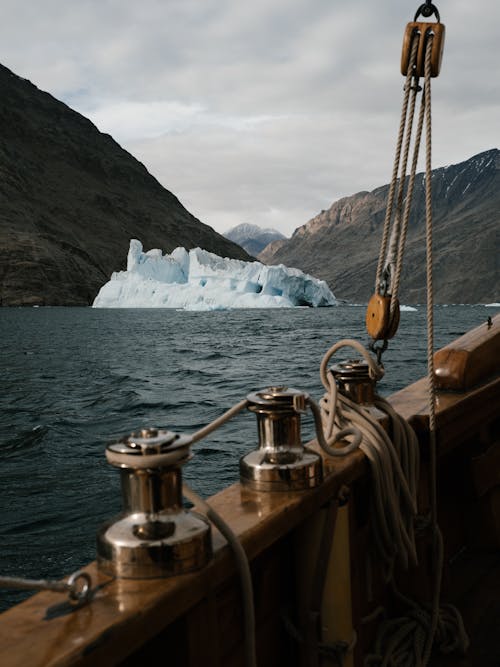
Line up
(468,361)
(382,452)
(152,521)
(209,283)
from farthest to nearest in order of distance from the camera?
(209,283), (468,361), (382,452), (152,521)

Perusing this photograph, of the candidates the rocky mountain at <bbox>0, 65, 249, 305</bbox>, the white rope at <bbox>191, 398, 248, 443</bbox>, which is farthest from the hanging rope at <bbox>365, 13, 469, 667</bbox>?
the rocky mountain at <bbox>0, 65, 249, 305</bbox>

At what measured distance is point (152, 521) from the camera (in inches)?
36.6

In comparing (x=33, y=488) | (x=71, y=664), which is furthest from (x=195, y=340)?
(x=71, y=664)

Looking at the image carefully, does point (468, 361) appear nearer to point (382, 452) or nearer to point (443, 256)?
point (382, 452)

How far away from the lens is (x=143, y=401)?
37.4 feet

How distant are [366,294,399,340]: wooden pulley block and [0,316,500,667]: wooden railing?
11.2 inches

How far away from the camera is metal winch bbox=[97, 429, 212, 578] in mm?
901

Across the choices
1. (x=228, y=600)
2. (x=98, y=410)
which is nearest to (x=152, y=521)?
(x=228, y=600)

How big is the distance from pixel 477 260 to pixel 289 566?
142640 mm

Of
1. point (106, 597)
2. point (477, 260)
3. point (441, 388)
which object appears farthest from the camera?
point (477, 260)

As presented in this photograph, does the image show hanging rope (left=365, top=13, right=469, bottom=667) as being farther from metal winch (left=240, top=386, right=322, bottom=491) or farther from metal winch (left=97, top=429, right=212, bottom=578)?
metal winch (left=97, top=429, right=212, bottom=578)

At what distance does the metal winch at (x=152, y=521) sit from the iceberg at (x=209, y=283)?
4642 centimetres

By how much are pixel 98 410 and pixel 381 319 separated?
924cm

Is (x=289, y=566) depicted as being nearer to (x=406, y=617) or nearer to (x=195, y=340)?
(x=406, y=617)
